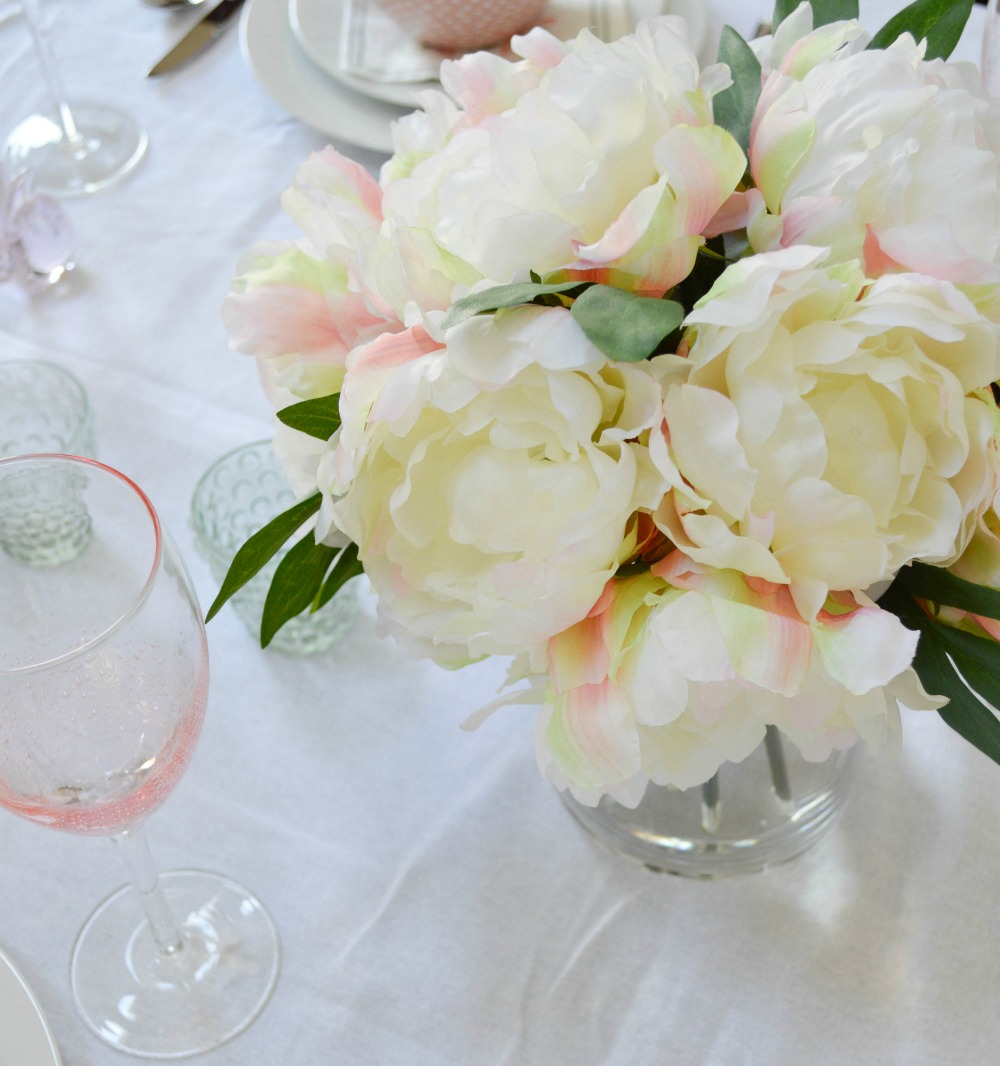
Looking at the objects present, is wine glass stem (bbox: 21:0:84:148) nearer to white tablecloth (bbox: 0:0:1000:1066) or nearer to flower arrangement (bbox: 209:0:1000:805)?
white tablecloth (bbox: 0:0:1000:1066)

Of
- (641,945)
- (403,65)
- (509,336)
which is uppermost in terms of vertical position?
(509,336)

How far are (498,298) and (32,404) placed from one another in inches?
18.4

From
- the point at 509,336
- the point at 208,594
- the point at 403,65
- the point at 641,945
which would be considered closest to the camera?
the point at 509,336

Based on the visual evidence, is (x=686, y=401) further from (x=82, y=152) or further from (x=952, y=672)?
(x=82, y=152)

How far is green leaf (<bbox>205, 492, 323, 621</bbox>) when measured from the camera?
17.5 inches

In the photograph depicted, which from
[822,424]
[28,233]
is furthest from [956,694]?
[28,233]

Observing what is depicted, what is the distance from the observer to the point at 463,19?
2.74 ft

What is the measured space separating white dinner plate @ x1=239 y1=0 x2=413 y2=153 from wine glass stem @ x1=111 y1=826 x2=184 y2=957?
48 cm

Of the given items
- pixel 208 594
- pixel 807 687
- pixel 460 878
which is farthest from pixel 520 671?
pixel 208 594

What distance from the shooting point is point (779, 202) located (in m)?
0.38

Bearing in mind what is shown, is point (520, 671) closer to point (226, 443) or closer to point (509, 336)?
point (509, 336)

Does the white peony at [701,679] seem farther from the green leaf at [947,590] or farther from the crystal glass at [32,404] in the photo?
the crystal glass at [32,404]

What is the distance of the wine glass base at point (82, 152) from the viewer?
0.90 meters

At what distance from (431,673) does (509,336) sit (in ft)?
1.04
